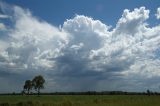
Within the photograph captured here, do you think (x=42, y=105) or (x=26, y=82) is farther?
(x=26, y=82)

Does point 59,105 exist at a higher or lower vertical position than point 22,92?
lower

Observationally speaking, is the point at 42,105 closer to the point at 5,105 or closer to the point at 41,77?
the point at 5,105

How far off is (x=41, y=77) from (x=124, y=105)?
A: 93.3 metres

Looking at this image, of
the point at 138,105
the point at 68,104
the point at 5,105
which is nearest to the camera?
the point at 138,105

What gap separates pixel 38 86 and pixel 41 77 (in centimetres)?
381

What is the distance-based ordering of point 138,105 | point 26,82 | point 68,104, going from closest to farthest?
point 138,105 < point 68,104 < point 26,82

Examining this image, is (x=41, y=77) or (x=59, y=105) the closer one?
(x=59, y=105)

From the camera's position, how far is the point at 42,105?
3152cm

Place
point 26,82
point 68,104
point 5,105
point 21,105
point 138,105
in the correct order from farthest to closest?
point 26,82
point 5,105
point 21,105
point 68,104
point 138,105

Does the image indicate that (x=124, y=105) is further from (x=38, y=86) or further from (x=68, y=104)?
(x=38, y=86)

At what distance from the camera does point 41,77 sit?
12062cm

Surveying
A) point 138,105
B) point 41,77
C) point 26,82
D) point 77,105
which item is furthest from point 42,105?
point 26,82

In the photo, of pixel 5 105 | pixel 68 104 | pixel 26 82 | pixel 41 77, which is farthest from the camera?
pixel 26 82

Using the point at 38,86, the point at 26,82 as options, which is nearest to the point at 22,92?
the point at 26,82
